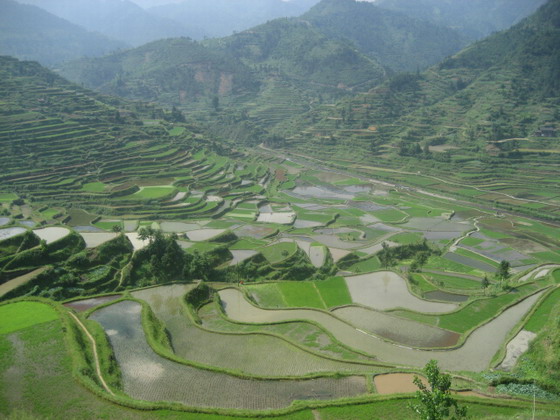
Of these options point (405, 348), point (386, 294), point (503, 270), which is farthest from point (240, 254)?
point (503, 270)

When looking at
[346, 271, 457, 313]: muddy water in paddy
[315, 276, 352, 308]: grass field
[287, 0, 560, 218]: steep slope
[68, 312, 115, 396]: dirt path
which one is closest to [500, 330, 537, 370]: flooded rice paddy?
[346, 271, 457, 313]: muddy water in paddy

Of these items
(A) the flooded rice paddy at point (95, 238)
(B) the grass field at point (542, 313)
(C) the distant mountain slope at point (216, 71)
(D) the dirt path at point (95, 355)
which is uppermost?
(C) the distant mountain slope at point (216, 71)

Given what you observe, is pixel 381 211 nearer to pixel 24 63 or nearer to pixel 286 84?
pixel 24 63

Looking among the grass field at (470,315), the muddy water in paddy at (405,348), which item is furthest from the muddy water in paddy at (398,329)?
the grass field at (470,315)

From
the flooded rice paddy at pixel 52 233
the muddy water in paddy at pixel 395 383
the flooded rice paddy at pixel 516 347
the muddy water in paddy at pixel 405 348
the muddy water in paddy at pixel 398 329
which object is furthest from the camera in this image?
the flooded rice paddy at pixel 52 233

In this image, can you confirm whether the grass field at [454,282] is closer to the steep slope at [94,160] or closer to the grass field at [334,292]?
the grass field at [334,292]

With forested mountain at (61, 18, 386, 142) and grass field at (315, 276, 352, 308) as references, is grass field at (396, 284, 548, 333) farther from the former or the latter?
forested mountain at (61, 18, 386, 142)
